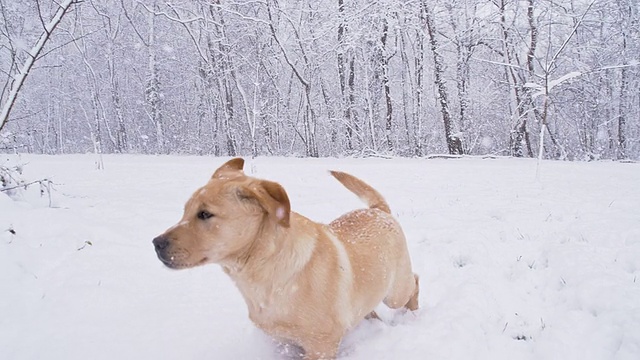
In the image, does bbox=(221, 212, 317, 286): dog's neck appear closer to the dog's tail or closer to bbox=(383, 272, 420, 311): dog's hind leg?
bbox=(383, 272, 420, 311): dog's hind leg

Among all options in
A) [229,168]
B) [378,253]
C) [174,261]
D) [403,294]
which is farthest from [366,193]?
[174,261]

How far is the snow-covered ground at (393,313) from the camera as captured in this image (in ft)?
8.98

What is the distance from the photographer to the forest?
60.1 ft

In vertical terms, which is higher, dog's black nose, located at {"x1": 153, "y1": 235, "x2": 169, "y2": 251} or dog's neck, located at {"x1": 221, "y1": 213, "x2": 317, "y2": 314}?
dog's black nose, located at {"x1": 153, "y1": 235, "x2": 169, "y2": 251}

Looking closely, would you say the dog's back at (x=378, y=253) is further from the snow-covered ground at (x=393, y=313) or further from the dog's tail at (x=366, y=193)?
the snow-covered ground at (x=393, y=313)

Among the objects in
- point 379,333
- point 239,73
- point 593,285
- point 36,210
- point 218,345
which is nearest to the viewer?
point 218,345

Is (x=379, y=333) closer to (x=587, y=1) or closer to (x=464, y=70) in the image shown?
(x=464, y=70)

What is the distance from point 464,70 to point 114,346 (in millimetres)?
21543

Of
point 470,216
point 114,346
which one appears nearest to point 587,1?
point 470,216

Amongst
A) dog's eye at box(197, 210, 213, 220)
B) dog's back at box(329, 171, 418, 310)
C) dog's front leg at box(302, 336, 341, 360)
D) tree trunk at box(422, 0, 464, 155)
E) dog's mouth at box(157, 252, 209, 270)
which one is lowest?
dog's front leg at box(302, 336, 341, 360)

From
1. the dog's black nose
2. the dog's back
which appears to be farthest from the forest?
the dog's back

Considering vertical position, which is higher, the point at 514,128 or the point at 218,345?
the point at 514,128

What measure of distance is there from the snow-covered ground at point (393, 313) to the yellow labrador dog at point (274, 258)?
15.5 inches

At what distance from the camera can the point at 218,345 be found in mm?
2838
